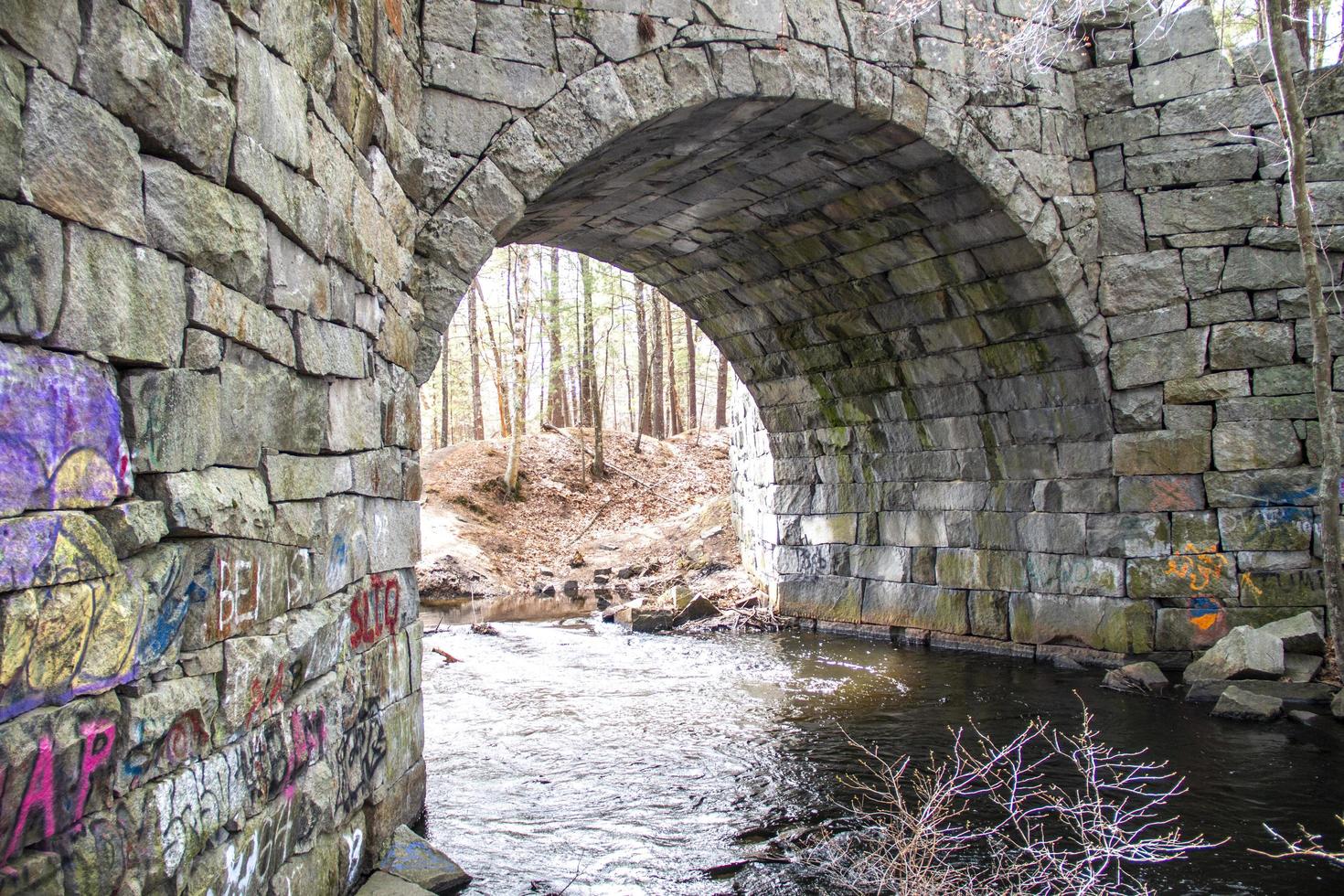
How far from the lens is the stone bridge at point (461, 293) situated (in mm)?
2223

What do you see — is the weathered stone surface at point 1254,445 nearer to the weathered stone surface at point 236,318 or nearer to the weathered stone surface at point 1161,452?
the weathered stone surface at point 1161,452

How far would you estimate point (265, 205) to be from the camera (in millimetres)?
3207

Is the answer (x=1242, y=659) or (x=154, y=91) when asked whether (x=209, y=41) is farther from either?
(x=1242, y=659)

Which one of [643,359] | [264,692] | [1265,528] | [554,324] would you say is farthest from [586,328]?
[264,692]

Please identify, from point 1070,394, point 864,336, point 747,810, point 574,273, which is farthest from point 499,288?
point 747,810

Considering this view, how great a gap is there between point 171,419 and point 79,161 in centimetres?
68

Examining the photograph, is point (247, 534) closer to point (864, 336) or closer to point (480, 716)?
point (480, 716)

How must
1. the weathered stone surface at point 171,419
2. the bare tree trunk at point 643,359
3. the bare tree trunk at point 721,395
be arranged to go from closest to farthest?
the weathered stone surface at point 171,419, the bare tree trunk at point 643,359, the bare tree trunk at point 721,395

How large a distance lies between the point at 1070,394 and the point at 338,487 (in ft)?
23.0

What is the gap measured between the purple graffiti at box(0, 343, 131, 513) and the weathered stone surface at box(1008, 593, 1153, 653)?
8298mm

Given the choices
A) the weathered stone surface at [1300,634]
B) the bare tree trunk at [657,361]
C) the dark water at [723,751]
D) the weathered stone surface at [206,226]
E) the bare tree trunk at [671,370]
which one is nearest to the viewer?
the weathered stone surface at [206,226]

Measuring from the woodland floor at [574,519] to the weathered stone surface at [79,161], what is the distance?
462 inches

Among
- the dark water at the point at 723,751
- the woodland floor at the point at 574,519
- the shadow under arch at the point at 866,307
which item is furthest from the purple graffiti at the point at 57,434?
the woodland floor at the point at 574,519

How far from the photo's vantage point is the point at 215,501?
2824 millimetres
